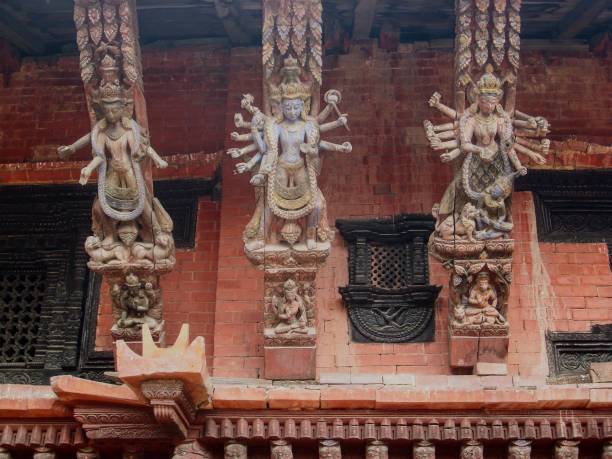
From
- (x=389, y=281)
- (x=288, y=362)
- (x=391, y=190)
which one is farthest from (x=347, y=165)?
(x=288, y=362)

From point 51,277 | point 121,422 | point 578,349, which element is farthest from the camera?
point 51,277

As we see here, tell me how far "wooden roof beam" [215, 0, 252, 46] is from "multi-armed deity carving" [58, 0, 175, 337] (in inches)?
45.9

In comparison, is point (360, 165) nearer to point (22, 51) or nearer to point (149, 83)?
point (149, 83)

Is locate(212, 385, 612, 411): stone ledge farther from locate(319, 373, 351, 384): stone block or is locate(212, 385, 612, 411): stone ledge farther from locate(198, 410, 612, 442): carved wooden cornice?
locate(319, 373, 351, 384): stone block

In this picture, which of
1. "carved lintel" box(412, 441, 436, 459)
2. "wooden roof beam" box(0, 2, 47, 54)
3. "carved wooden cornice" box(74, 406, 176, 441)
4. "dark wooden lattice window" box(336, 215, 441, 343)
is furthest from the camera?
"wooden roof beam" box(0, 2, 47, 54)

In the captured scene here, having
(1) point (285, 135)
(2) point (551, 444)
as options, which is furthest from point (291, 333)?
(2) point (551, 444)

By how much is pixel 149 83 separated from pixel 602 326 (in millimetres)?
4341

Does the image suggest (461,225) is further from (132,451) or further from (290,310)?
(132,451)

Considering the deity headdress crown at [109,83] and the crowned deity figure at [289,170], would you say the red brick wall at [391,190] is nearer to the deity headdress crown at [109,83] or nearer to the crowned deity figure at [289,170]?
the crowned deity figure at [289,170]

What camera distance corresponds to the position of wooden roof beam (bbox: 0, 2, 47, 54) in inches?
362

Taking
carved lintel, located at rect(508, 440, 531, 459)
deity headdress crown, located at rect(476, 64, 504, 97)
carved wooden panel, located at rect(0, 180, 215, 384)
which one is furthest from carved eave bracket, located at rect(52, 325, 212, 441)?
deity headdress crown, located at rect(476, 64, 504, 97)

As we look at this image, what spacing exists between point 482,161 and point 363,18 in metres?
2.02

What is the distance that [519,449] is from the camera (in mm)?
7008

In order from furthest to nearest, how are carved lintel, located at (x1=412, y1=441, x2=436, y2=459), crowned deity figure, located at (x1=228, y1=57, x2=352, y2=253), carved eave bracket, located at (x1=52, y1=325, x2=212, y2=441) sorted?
crowned deity figure, located at (x1=228, y1=57, x2=352, y2=253)
carved lintel, located at (x1=412, y1=441, x2=436, y2=459)
carved eave bracket, located at (x1=52, y1=325, x2=212, y2=441)
